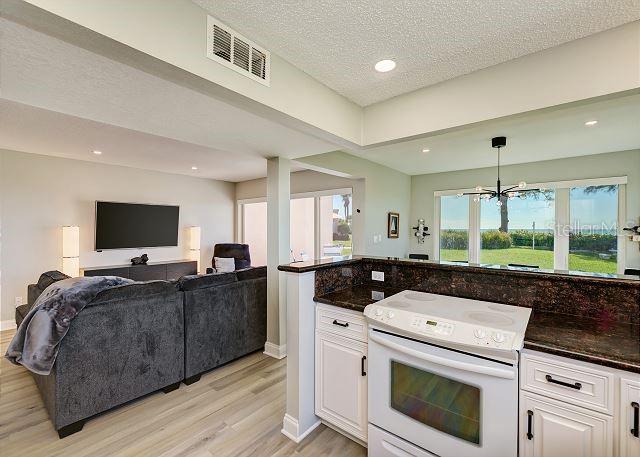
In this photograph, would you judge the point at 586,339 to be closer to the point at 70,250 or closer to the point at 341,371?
the point at 341,371

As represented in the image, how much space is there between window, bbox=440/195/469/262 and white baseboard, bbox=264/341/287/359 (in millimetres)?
4109

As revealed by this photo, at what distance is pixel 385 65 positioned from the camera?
2020 mm

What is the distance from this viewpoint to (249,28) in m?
1.65

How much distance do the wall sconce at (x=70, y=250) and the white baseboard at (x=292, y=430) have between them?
423cm

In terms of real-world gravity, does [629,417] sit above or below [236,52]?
below

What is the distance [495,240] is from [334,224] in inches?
120

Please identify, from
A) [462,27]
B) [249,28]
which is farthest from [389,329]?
[249,28]

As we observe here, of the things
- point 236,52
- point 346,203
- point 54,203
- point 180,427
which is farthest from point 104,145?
point 346,203

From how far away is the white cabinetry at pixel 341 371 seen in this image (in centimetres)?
184

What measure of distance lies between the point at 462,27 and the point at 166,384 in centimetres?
337

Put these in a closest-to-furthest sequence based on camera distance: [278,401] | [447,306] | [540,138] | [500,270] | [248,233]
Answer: [447,306] → [500,270] → [278,401] → [540,138] → [248,233]

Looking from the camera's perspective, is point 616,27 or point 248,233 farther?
point 248,233

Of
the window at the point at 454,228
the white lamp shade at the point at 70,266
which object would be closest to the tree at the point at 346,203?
the window at the point at 454,228

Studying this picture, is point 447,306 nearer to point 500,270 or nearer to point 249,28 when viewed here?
point 500,270
